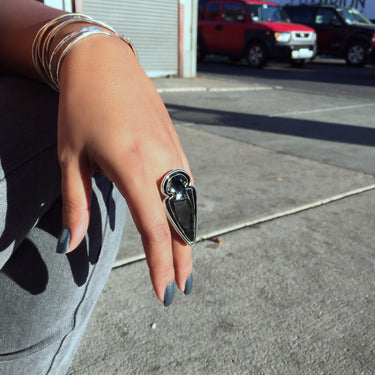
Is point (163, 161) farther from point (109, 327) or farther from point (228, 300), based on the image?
point (228, 300)

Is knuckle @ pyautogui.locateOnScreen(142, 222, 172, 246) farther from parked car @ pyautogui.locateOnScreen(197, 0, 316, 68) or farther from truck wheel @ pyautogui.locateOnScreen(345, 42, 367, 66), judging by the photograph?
truck wheel @ pyautogui.locateOnScreen(345, 42, 367, 66)

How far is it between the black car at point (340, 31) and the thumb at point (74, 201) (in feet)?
46.9

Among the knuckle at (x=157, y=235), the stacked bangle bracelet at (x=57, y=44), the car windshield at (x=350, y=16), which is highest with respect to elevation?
the stacked bangle bracelet at (x=57, y=44)

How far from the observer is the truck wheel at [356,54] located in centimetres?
1346

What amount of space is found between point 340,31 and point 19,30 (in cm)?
1455

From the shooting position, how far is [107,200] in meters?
1.07

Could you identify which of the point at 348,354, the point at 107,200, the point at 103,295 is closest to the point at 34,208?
the point at 107,200

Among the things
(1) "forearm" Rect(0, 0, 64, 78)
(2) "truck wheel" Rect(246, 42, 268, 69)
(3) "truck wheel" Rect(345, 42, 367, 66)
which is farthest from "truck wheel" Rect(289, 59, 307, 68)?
(1) "forearm" Rect(0, 0, 64, 78)

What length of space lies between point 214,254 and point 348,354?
29.7 inches

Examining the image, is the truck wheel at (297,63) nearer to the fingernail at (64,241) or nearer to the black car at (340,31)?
the black car at (340,31)

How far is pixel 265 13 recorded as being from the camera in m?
12.5

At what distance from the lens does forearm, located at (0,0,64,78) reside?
86 centimetres

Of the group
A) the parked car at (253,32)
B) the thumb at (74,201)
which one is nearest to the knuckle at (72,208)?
the thumb at (74,201)

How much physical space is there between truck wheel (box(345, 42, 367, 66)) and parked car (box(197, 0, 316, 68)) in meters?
1.72
